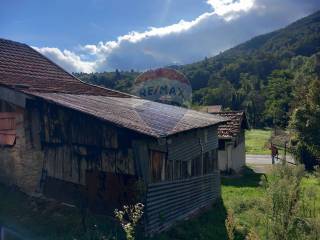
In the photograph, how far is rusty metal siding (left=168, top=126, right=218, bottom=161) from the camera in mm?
10531

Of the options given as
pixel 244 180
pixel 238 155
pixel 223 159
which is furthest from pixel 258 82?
pixel 244 180

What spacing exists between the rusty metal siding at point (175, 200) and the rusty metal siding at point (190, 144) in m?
0.77

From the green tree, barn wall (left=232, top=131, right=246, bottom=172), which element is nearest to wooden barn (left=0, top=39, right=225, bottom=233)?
barn wall (left=232, top=131, right=246, bottom=172)

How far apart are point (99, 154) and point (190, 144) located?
10.5 ft

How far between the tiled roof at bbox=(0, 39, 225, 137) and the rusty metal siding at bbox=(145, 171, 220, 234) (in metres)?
1.66

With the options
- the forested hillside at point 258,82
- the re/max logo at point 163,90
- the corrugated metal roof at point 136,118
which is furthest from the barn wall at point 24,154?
the forested hillside at point 258,82

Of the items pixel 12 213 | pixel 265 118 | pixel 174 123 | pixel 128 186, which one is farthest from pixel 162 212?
pixel 265 118

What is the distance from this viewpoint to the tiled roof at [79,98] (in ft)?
30.7

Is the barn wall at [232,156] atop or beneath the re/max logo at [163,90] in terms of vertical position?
beneath

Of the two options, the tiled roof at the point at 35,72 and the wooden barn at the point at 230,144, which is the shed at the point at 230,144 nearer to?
the wooden barn at the point at 230,144

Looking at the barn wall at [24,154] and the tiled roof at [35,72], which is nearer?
the barn wall at [24,154]

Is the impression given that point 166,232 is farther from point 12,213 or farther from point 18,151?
point 18,151

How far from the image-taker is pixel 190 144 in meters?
11.7

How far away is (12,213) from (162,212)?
411cm
